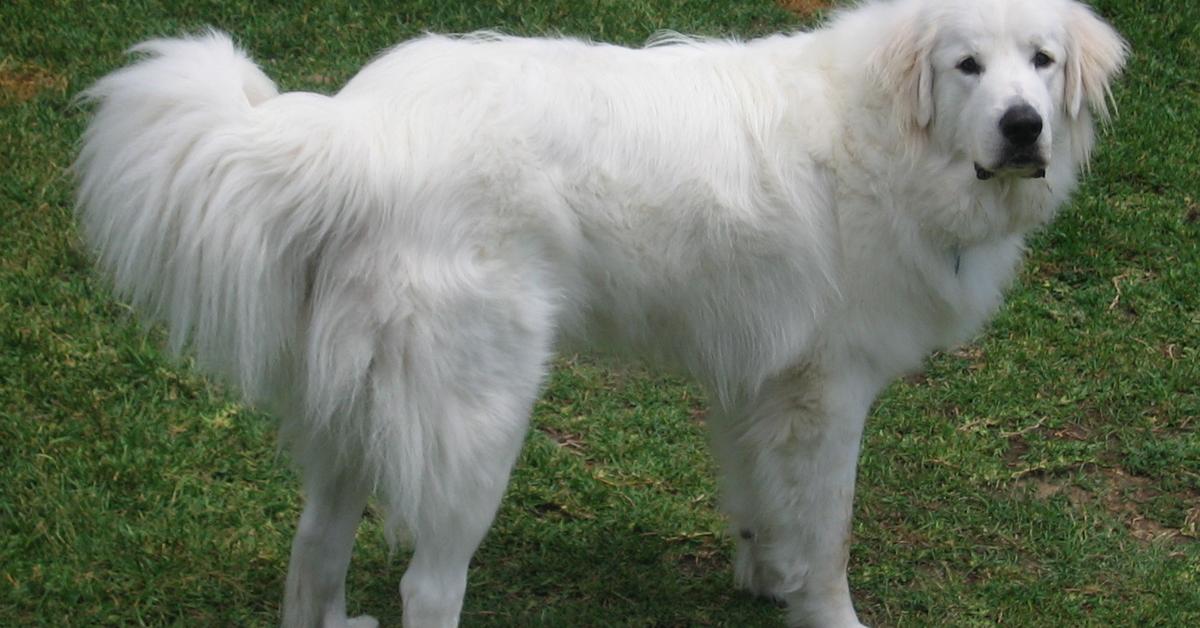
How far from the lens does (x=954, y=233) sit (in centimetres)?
406

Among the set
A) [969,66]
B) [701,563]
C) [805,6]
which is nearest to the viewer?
[969,66]

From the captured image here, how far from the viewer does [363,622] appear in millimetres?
4266

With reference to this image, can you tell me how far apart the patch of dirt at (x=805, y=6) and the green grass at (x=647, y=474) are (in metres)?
2.01

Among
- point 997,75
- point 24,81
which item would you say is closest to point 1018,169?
point 997,75

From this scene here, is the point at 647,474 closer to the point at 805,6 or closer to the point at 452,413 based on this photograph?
the point at 452,413

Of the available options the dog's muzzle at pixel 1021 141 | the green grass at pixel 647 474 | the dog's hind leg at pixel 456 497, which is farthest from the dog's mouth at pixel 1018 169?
the green grass at pixel 647 474

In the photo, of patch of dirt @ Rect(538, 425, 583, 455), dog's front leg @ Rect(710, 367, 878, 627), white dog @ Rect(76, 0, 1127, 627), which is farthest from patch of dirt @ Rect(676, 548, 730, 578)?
patch of dirt @ Rect(538, 425, 583, 455)

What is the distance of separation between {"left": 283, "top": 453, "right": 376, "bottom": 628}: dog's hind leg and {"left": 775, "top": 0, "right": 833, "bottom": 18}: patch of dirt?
506 centimetres

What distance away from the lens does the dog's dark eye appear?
3.90 metres

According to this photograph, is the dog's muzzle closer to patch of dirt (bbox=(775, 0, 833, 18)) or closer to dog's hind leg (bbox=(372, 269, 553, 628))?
dog's hind leg (bbox=(372, 269, 553, 628))

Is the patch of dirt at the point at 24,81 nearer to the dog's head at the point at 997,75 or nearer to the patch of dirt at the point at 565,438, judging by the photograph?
the patch of dirt at the point at 565,438

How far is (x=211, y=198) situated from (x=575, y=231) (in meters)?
0.92

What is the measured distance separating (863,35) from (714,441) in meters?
1.35

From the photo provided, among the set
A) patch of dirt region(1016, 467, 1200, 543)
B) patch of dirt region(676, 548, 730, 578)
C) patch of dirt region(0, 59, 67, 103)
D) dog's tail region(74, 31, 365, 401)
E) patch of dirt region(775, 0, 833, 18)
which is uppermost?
dog's tail region(74, 31, 365, 401)
